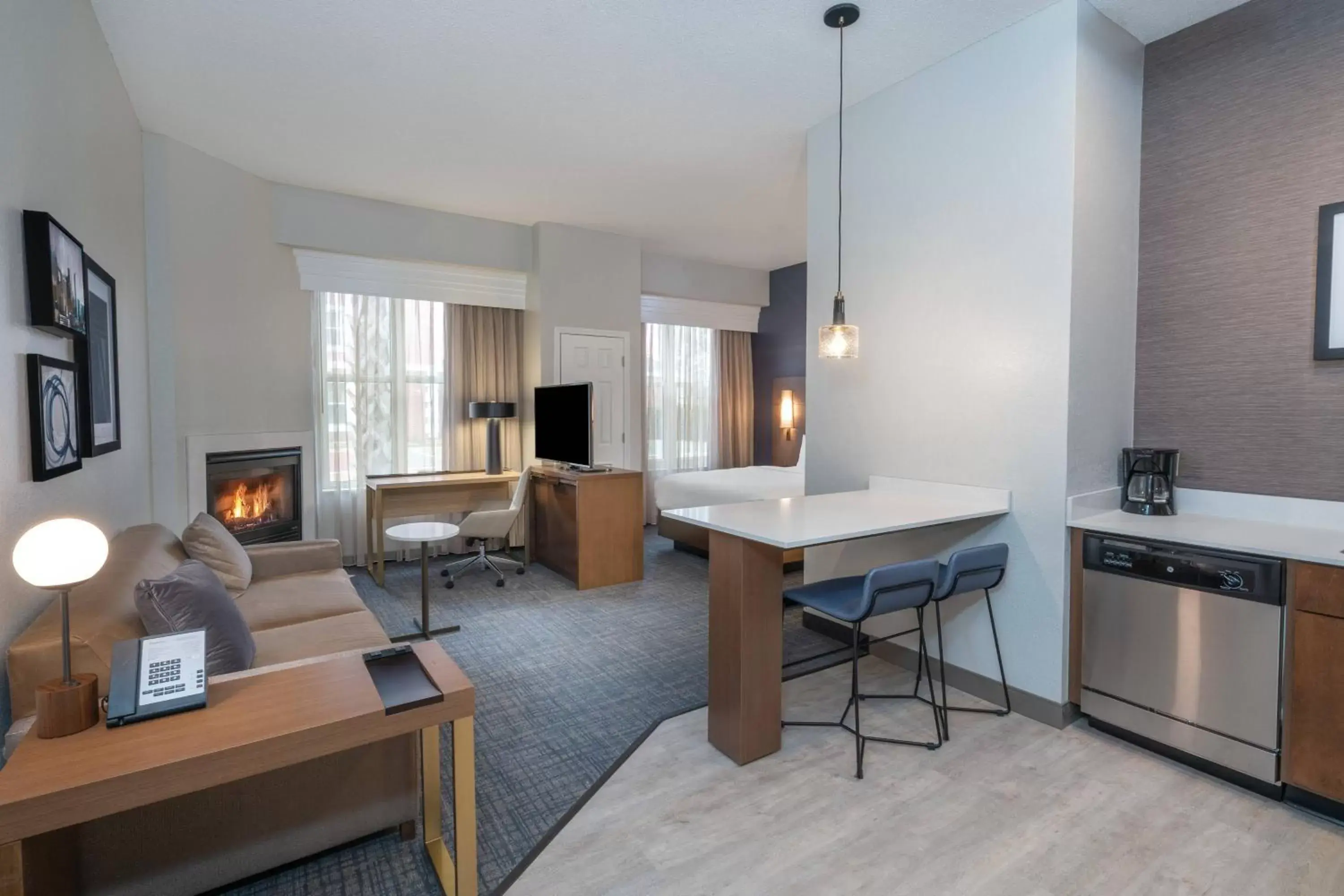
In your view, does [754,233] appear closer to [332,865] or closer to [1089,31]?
[1089,31]

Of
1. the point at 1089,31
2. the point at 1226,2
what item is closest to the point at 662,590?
the point at 1089,31

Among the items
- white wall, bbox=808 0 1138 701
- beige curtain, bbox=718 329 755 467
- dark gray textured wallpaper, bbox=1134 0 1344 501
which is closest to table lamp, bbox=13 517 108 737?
white wall, bbox=808 0 1138 701

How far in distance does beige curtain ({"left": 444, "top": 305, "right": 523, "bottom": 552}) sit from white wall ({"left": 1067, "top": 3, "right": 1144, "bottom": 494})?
4.36m

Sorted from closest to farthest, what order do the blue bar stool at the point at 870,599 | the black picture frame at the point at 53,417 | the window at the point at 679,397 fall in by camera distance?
the black picture frame at the point at 53,417, the blue bar stool at the point at 870,599, the window at the point at 679,397

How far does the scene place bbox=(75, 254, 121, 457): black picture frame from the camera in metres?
2.23

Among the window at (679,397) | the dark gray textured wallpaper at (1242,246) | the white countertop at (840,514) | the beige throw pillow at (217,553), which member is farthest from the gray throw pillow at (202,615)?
the window at (679,397)

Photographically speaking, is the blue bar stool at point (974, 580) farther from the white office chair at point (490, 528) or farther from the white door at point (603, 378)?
the white door at point (603, 378)

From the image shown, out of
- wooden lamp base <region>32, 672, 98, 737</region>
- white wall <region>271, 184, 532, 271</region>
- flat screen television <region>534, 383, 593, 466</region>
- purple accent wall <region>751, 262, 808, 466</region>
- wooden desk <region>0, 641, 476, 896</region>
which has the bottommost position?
wooden desk <region>0, 641, 476, 896</region>

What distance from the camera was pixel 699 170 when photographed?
165 inches

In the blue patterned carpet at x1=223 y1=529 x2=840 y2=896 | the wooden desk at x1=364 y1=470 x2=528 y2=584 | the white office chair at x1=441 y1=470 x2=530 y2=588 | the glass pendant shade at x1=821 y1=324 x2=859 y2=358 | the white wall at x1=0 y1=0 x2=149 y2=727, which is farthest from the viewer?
the wooden desk at x1=364 y1=470 x2=528 y2=584

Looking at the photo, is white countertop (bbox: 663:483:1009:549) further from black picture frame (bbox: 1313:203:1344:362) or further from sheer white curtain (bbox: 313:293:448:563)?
sheer white curtain (bbox: 313:293:448:563)

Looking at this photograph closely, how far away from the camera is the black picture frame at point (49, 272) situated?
1.74 meters

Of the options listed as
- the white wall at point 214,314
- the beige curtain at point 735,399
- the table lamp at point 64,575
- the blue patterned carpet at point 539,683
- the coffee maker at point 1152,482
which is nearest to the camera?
the table lamp at point 64,575

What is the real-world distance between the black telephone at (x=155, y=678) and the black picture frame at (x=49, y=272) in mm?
999
